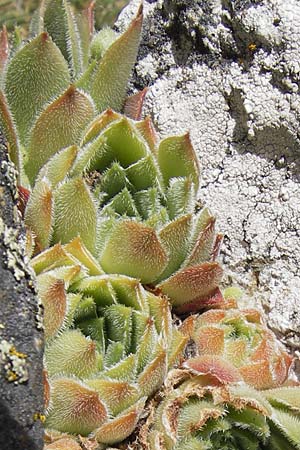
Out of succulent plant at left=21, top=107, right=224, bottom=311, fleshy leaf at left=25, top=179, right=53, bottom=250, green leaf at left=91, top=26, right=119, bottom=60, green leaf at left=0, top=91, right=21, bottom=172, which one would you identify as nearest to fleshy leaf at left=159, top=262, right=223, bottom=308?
succulent plant at left=21, top=107, right=224, bottom=311

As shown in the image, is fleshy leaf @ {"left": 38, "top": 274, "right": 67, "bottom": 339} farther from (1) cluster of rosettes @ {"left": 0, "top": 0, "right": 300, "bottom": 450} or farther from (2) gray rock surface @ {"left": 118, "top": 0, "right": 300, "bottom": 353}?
(2) gray rock surface @ {"left": 118, "top": 0, "right": 300, "bottom": 353}

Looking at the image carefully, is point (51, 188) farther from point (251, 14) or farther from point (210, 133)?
point (251, 14)

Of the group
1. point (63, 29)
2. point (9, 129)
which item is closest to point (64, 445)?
point (9, 129)

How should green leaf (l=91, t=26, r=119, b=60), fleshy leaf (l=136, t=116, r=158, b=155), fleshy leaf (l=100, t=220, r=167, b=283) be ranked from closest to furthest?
fleshy leaf (l=100, t=220, r=167, b=283), fleshy leaf (l=136, t=116, r=158, b=155), green leaf (l=91, t=26, r=119, b=60)

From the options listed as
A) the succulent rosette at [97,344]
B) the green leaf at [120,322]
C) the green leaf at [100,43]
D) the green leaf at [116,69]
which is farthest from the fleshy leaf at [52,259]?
the green leaf at [100,43]

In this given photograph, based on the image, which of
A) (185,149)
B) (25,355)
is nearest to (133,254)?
(185,149)

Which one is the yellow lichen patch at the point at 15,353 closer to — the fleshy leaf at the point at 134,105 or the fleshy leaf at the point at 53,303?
the fleshy leaf at the point at 53,303
